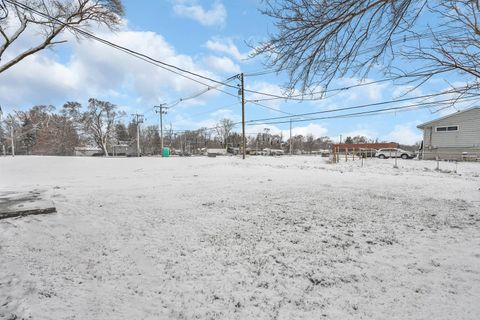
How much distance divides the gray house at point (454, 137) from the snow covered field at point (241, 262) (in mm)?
23917

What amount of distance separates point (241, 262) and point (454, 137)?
3139cm

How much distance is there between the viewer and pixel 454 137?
2562 cm

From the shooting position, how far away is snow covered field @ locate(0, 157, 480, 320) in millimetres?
2369

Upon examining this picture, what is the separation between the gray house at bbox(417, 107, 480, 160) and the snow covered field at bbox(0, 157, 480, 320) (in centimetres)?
2392

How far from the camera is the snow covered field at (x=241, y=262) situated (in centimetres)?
237

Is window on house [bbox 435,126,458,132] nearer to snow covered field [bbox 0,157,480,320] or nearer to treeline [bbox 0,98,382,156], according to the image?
snow covered field [bbox 0,157,480,320]

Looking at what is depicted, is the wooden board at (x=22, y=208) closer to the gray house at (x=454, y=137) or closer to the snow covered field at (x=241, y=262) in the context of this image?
the snow covered field at (x=241, y=262)

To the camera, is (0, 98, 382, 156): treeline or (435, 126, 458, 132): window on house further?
(0, 98, 382, 156): treeline

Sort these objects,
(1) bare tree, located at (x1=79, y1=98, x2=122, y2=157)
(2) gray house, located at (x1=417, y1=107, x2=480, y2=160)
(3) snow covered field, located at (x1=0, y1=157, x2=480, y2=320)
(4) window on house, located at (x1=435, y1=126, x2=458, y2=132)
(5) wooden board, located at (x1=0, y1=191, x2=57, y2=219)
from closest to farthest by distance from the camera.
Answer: (3) snow covered field, located at (x1=0, y1=157, x2=480, y2=320)
(5) wooden board, located at (x1=0, y1=191, x2=57, y2=219)
(2) gray house, located at (x1=417, y1=107, x2=480, y2=160)
(4) window on house, located at (x1=435, y1=126, x2=458, y2=132)
(1) bare tree, located at (x1=79, y1=98, x2=122, y2=157)

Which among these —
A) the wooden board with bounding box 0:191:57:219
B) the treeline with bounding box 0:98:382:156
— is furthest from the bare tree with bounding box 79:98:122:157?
the wooden board with bounding box 0:191:57:219

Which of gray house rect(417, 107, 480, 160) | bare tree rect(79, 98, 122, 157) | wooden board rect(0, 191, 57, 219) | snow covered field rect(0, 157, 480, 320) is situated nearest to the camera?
snow covered field rect(0, 157, 480, 320)

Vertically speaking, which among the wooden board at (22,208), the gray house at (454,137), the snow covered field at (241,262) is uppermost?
the gray house at (454,137)

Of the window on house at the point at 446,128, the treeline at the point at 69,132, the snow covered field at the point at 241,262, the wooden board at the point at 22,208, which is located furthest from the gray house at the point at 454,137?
the treeline at the point at 69,132

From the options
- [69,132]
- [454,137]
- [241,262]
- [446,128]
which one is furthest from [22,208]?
[69,132]
